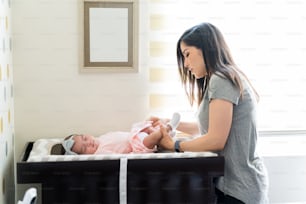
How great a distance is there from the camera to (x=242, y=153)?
1.88 metres

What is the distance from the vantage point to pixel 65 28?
2.36m

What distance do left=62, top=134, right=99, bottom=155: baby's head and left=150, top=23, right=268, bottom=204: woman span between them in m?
0.36

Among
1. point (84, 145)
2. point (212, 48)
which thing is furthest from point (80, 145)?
point (212, 48)

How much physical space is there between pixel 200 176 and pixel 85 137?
2.09 ft

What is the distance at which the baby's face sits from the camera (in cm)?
204

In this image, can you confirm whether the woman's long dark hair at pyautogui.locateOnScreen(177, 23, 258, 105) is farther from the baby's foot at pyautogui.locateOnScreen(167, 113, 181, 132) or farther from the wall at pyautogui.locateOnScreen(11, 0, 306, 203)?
the wall at pyautogui.locateOnScreen(11, 0, 306, 203)

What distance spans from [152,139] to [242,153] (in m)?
0.43

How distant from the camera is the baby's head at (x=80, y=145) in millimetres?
2033

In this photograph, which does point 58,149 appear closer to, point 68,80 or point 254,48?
point 68,80

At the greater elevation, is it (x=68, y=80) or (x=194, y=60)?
(x=194, y=60)

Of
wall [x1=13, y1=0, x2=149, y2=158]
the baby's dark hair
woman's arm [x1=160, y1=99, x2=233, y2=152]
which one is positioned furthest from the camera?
wall [x1=13, y1=0, x2=149, y2=158]

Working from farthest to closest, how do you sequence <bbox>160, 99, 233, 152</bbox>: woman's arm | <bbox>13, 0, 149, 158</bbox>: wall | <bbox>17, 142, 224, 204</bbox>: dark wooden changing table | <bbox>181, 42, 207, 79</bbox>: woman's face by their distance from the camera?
<bbox>13, 0, 149, 158</bbox>: wall → <bbox>181, 42, 207, 79</bbox>: woman's face → <bbox>160, 99, 233, 152</bbox>: woman's arm → <bbox>17, 142, 224, 204</bbox>: dark wooden changing table

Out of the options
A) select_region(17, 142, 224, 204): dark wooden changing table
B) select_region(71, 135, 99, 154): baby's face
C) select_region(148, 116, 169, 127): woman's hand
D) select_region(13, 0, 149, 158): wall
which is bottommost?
select_region(17, 142, 224, 204): dark wooden changing table

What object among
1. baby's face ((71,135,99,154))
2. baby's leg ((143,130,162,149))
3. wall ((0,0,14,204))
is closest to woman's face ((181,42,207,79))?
baby's leg ((143,130,162,149))
